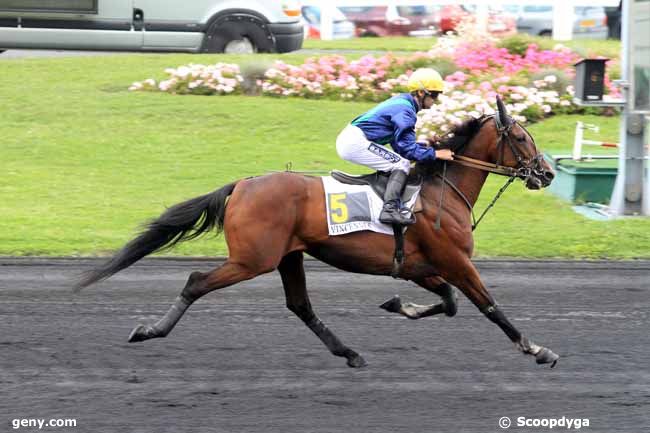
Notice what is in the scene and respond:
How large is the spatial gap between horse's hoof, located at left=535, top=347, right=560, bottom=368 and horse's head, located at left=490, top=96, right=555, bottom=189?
1262 mm

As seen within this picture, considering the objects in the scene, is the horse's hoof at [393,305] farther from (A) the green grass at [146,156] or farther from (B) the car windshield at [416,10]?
A: (B) the car windshield at [416,10]

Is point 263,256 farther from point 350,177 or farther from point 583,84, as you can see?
point 583,84

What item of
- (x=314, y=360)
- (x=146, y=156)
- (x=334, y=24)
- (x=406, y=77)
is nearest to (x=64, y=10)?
(x=146, y=156)

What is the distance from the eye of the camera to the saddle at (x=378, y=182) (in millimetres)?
7500

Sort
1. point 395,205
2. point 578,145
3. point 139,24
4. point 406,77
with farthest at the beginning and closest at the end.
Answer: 1. point 139,24
2. point 406,77
3. point 578,145
4. point 395,205

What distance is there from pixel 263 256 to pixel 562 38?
17.1 meters

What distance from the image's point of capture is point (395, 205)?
7379mm

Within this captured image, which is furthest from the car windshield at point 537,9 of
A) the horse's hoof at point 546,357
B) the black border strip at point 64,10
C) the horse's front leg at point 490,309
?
the horse's hoof at point 546,357

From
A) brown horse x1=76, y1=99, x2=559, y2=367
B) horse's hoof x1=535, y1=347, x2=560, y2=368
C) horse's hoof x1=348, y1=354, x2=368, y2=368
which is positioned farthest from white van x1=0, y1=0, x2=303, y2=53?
horse's hoof x1=535, y1=347, x2=560, y2=368

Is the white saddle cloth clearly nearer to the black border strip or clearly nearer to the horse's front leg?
the horse's front leg

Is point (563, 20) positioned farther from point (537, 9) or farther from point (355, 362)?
point (355, 362)

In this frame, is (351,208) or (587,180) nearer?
(351,208)

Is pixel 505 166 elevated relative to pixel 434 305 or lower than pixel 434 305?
elevated
